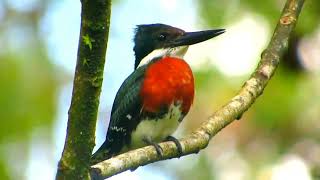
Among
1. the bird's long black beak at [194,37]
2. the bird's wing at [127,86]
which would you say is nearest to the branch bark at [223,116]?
the bird's long black beak at [194,37]

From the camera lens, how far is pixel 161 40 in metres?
4.59

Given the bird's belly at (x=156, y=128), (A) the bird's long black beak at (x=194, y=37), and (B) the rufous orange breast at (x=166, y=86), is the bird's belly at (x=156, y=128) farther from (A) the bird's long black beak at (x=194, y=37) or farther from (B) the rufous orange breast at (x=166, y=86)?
(A) the bird's long black beak at (x=194, y=37)

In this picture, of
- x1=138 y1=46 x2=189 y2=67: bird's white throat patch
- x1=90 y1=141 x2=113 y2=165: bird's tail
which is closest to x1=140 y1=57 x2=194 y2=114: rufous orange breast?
x1=138 y1=46 x2=189 y2=67: bird's white throat patch

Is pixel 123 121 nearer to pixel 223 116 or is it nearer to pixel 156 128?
pixel 156 128

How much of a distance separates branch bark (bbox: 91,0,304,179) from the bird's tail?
0.51 meters

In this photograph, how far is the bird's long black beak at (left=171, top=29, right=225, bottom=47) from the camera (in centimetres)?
452

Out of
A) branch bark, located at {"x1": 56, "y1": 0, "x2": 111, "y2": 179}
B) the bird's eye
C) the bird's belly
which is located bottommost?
the bird's belly

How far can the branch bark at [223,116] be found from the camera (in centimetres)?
278

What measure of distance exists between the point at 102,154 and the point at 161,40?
1.02 meters

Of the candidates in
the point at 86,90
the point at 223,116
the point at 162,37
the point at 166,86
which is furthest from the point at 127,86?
the point at 86,90

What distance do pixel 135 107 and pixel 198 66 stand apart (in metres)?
1.78

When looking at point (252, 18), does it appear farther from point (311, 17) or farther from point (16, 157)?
point (16, 157)

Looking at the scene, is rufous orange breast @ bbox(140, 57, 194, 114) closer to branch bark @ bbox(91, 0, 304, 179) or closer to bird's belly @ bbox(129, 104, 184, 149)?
bird's belly @ bbox(129, 104, 184, 149)

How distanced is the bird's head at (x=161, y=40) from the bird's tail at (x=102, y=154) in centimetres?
78
